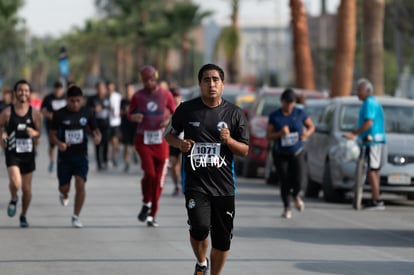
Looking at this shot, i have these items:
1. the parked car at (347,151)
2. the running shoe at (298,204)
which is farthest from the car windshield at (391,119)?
the running shoe at (298,204)

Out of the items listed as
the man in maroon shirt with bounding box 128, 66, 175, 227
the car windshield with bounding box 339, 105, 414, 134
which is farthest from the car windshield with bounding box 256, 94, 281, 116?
the man in maroon shirt with bounding box 128, 66, 175, 227

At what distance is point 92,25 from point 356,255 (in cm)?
9376

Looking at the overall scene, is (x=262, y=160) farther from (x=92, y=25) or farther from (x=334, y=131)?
(x=92, y=25)

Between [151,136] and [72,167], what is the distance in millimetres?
1079

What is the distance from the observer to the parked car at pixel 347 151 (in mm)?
19500

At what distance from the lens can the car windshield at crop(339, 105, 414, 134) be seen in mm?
20594

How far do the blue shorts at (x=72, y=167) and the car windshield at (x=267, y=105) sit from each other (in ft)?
36.4

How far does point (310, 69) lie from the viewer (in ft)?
135

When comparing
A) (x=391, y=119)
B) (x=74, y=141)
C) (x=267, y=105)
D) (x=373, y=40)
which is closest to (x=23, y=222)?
(x=74, y=141)

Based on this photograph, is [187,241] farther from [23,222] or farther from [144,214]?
[23,222]

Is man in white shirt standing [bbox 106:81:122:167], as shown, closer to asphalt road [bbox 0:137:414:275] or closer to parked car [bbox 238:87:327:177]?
parked car [bbox 238:87:327:177]

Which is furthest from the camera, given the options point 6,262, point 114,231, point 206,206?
point 114,231

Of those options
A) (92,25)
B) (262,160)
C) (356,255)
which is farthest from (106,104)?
(92,25)

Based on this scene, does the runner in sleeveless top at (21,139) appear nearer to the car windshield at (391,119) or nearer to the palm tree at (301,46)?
the car windshield at (391,119)
